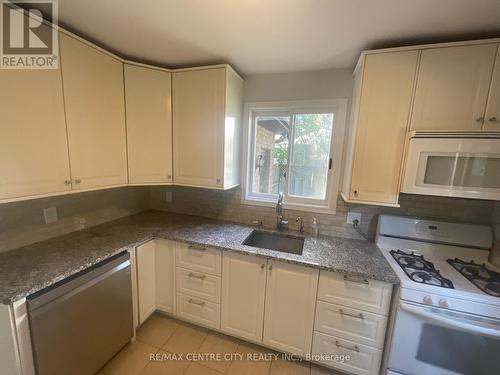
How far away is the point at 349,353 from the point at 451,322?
667mm

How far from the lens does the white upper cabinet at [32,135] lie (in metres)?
1.11

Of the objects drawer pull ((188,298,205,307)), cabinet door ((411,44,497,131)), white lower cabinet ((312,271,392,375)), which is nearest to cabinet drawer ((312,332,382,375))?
white lower cabinet ((312,271,392,375))

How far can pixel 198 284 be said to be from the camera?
1753 millimetres

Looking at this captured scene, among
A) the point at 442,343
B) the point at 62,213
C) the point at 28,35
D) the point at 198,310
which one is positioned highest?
the point at 28,35

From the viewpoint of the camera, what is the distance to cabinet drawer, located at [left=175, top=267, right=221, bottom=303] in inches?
67.2

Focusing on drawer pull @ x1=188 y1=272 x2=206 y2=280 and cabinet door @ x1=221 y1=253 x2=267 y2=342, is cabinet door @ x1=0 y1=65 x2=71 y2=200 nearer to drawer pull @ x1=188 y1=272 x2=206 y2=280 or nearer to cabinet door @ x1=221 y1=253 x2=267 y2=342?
drawer pull @ x1=188 y1=272 x2=206 y2=280

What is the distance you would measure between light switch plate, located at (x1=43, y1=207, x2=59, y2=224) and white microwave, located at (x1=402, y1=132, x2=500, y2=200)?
101 inches

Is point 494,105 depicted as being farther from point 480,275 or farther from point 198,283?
point 198,283

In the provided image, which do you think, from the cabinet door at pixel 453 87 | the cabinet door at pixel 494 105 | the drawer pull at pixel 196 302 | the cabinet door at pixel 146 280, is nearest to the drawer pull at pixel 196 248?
the cabinet door at pixel 146 280

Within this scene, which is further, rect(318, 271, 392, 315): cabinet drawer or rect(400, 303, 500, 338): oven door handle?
rect(318, 271, 392, 315): cabinet drawer

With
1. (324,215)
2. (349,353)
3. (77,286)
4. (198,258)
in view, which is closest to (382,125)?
(324,215)

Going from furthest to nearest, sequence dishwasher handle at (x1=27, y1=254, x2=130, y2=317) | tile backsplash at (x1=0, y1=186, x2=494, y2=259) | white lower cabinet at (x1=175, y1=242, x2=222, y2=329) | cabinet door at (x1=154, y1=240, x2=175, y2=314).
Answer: cabinet door at (x1=154, y1=240, x2=175, y2=314) → white lower cabinet at (x1=175, y1=242, x2=222, y2=329) → tile backsplash at (x1=0, y1=186, x2=494, y2=259) → dishwasher handle at (x1=27, y1=254, x2=130, y2=317)

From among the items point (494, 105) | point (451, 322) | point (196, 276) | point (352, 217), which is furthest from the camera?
point (352, 217)

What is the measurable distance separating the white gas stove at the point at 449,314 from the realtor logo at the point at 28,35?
250cm
